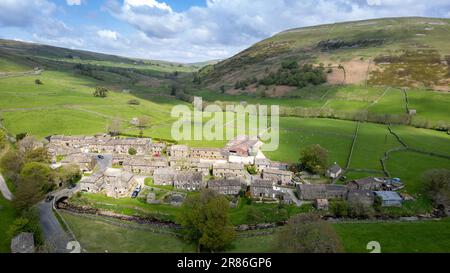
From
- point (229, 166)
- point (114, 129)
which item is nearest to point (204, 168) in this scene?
point (229, 166)

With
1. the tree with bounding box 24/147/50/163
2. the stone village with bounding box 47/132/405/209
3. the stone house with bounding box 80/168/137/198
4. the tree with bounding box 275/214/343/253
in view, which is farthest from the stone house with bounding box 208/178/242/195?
the tree with bounding box 24/147/50/163

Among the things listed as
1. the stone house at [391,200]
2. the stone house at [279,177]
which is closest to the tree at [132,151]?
the stone house at [279,177]

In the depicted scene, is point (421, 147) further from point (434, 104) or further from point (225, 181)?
point (225, 181)

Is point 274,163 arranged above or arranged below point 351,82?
below

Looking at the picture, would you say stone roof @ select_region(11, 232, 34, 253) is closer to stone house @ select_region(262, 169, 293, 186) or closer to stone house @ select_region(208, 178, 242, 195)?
stone house @ select_region(208, 178, 242, 195)

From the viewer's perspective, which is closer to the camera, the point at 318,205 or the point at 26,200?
the point at 26,200
